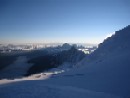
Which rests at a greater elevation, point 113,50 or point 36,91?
point 113,50

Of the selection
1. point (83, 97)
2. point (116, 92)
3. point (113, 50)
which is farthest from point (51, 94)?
point (113, 50)

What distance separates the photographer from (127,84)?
822 inches

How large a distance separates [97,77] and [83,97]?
368 inches

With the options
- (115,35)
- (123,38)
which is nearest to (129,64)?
(123,38)

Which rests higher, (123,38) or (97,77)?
(123,38)

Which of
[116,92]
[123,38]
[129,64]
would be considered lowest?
[116,92]

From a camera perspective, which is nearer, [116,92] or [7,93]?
[7,93]

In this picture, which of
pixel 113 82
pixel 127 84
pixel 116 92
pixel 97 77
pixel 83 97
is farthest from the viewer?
pixel 97 77

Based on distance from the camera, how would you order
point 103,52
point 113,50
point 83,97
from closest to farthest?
point 83,97 → point 113,50 → point 103,52

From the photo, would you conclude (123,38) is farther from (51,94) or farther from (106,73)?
(51,94)

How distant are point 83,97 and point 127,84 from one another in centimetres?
644

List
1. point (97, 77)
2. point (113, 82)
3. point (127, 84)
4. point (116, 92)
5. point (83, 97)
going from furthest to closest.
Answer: point (97, 77) < point (113, 82) < point (127, 84) < point (116, 92) < point (83, 97)

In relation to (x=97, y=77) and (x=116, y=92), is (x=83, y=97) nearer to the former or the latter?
(x=116, y=92)

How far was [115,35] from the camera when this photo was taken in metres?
47.0
